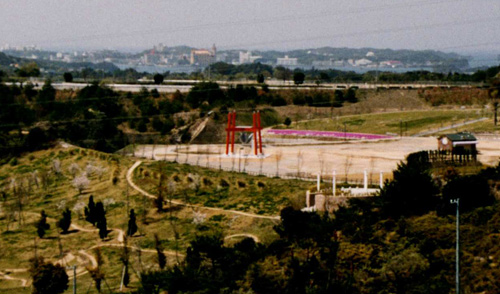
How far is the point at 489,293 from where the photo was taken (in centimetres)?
2330

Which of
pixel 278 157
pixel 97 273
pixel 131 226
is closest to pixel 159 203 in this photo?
pixel 131 226

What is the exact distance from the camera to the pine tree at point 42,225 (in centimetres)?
4103

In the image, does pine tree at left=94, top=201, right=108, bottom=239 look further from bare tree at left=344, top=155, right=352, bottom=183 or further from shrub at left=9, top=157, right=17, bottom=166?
shrub at left=9, top=157, right=17, bottom=166

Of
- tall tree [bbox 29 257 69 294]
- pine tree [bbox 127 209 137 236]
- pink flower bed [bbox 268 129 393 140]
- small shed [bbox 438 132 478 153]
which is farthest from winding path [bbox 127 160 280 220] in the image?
pink flower bed [bbox 268 129 393 140]

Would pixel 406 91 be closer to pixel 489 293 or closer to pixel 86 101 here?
pixel 86 101

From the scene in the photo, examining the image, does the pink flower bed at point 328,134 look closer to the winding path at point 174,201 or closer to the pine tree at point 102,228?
the winding path at point 174,201

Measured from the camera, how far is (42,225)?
41.7 meters

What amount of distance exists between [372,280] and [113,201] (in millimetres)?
25039

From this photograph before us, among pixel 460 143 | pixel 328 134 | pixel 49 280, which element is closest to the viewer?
pixel 49 280

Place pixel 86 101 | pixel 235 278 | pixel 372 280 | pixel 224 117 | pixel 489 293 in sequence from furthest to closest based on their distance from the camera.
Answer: pixel 86 101, pixel 224 117, pixel 235 278, pixel 372 280, pixel 489 293

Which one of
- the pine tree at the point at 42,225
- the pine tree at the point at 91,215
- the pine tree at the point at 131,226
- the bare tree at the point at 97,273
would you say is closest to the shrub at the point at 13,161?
the pine tree at the point at 42,225

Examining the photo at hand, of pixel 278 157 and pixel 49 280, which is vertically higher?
pixel 278 157

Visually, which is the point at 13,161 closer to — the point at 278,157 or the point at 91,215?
the point at 91,215

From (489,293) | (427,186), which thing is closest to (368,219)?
(427,186)
